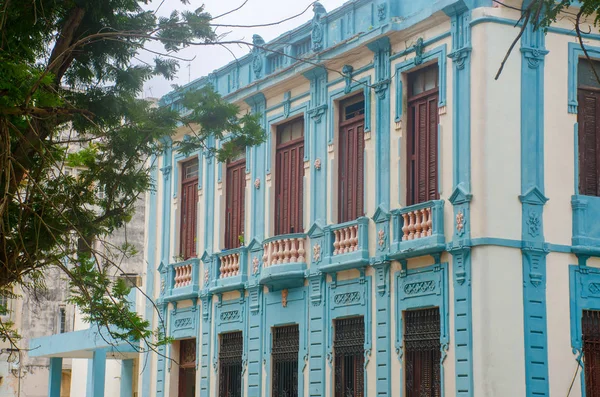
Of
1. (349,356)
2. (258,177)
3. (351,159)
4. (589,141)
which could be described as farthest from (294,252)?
(589,141)

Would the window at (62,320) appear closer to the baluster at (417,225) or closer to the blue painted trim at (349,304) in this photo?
the blue painted trim at (349,304)

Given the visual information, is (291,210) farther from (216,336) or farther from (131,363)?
(131,363)

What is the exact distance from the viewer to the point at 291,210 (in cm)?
1973

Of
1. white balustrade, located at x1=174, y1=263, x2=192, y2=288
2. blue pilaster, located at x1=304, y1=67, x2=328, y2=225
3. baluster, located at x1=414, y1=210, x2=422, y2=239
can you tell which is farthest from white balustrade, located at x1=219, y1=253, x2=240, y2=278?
baluster, located at x1=414, y1=210, x2=422, y2=239

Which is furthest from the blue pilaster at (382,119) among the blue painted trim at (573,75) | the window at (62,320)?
the window at (62,320)

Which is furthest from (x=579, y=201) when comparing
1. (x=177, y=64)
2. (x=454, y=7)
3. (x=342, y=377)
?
(x=177, y=64)

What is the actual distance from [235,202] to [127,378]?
21.1ft

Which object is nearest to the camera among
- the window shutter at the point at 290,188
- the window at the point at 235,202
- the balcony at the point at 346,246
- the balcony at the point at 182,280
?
the balcony at the point at 346,246

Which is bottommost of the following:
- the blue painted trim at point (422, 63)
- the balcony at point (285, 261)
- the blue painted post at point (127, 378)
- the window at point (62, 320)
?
the blue painted post at point (127, 378)

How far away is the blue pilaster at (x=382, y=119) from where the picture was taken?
17219 millimetres

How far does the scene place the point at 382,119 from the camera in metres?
17.4

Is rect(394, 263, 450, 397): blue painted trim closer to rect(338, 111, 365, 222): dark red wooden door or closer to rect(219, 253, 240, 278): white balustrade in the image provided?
rect(338, 111, 365, 222): dark red wooden door

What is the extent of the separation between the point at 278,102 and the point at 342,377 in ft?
16.8

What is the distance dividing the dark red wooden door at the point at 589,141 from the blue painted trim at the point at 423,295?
7.63ft
